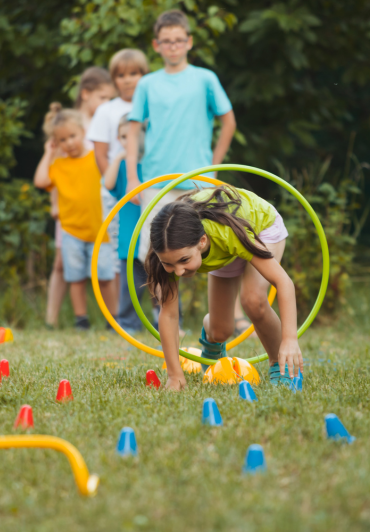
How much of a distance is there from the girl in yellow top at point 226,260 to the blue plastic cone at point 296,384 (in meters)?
0.06

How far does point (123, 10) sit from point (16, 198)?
2.36 m

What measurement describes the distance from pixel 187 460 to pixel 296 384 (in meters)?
1.12

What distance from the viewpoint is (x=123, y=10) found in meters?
6.09

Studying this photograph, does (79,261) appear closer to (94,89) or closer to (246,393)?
(94,89)

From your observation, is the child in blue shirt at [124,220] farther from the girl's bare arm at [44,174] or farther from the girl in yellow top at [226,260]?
the girl in yellow top at [226,260]

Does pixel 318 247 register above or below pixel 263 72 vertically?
below

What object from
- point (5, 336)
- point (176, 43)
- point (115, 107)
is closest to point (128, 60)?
point (115, 107)

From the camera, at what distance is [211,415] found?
244 centimetres

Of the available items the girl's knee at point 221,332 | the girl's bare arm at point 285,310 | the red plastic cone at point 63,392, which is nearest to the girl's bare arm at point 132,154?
the girl's knee at point 221,332

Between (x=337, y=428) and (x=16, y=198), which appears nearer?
(x=337, y=428)

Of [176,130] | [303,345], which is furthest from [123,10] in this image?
[303,345]

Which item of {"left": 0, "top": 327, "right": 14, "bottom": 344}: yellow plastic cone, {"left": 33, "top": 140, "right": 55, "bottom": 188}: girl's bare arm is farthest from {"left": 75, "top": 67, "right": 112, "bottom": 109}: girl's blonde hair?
{"left": 0, "top": 327, "right": 14, "bottom": 344}: yellow plastic cone

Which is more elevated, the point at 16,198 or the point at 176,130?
the point at 176,130

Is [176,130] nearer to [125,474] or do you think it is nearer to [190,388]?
[190,388]
